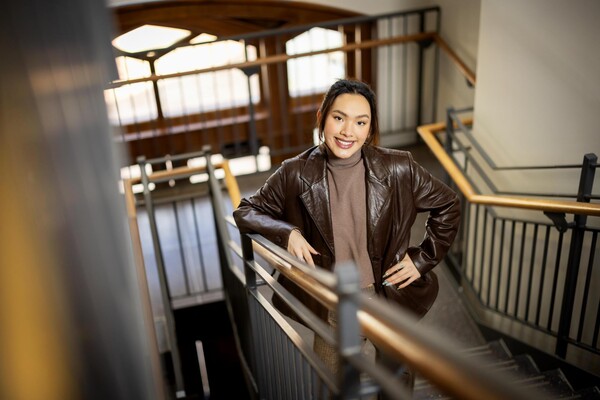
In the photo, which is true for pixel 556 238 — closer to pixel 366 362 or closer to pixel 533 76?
pixel 533 76

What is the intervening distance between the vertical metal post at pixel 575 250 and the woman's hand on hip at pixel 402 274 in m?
1.15

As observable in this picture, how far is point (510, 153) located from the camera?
137 inches

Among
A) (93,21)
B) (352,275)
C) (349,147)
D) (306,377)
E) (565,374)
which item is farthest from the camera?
(565,374)

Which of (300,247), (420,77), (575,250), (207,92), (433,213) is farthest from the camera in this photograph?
(207,92)

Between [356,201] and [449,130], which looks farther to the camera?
[449,130]

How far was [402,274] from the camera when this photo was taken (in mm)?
1943

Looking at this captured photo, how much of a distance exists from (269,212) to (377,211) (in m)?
0.40

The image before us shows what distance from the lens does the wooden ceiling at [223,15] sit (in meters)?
5.34

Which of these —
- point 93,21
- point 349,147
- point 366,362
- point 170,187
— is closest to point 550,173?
point 349,147

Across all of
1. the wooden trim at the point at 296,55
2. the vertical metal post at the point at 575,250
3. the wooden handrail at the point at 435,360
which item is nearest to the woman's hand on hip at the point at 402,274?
the wooden handrail at the point at 435,360

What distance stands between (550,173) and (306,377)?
7.18 feet

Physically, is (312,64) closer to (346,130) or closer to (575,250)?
(575,250)

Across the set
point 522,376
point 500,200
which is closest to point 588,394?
point 522,376

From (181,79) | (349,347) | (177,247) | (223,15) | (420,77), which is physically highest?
(223,15)
